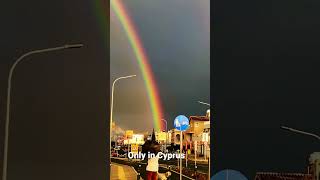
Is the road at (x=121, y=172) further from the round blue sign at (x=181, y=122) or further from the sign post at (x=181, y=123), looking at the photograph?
the round blue sign at (x=181, y=122)

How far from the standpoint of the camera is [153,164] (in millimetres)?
30391
